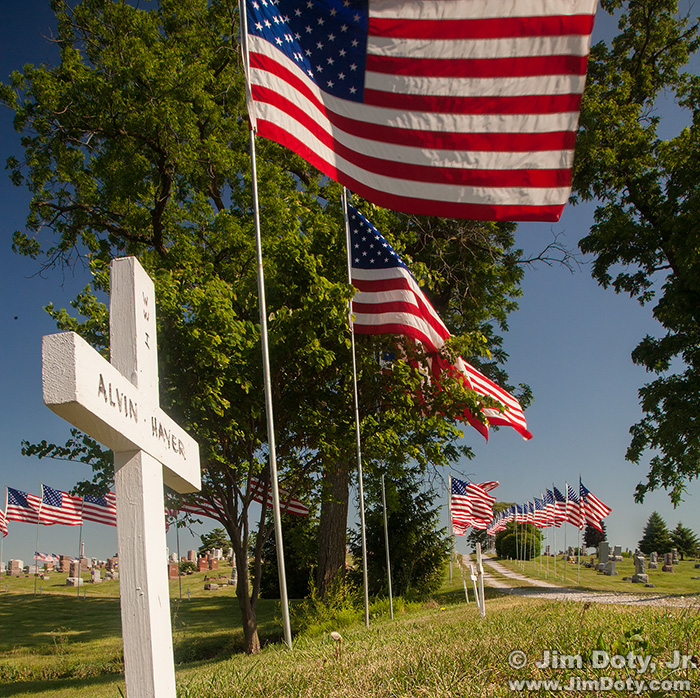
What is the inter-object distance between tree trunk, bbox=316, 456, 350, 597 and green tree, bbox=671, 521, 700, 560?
51445mm

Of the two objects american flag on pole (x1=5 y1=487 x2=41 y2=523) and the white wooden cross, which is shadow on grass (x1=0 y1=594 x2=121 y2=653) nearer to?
american flag on pole (x1=5 y1=487 x2=41 y2=523)

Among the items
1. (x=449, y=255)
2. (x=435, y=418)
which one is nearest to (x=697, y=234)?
(x=449, y=255)

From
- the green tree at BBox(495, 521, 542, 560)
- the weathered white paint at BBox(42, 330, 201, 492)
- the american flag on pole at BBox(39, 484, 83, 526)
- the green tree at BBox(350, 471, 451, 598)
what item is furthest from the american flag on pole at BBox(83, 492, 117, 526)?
the green tree at BBox(495, 521, 542, 560)

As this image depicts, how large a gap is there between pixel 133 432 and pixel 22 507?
2761 centimetres

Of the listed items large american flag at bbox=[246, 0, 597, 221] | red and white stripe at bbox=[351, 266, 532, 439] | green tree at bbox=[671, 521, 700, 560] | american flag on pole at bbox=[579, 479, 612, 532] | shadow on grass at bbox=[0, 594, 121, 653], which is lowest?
green tree at bbox=[671, 521, 700, 560]

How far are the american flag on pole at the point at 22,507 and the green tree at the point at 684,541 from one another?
53.3 m

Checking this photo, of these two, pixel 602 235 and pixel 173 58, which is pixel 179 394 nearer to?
pixel 173 58

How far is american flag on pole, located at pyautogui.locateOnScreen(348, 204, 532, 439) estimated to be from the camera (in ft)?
30.6

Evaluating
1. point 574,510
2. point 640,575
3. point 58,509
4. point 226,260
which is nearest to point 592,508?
point 574,510

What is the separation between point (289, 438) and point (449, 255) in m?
9.18

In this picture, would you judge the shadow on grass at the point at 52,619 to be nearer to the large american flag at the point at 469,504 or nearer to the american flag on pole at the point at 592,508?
the large american flag at the point at 469,504

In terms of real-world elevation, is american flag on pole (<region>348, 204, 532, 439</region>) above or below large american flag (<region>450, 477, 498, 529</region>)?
above

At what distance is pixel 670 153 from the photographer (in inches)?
794

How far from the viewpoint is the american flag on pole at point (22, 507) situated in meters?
A: 26.1
